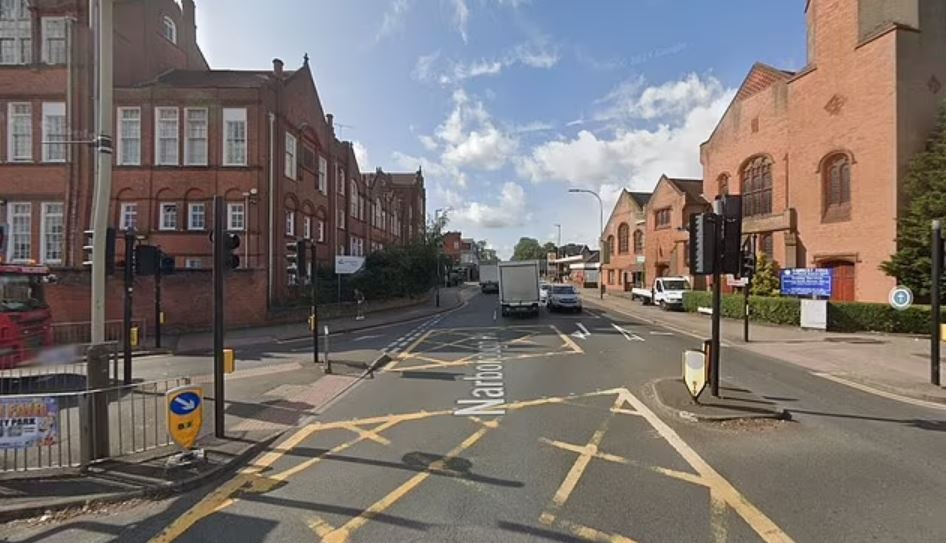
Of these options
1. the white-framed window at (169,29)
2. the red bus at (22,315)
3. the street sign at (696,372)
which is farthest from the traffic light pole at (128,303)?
the white-framed window at (169,29)

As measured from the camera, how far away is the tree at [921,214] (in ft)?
59.6

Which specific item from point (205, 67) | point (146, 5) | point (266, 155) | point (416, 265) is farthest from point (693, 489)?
point (205, 67)

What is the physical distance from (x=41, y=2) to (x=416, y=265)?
22689 millimetres

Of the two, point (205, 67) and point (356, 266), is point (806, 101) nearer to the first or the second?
point (356, 266)

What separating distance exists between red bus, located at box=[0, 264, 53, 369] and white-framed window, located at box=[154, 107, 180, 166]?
49.1 feet

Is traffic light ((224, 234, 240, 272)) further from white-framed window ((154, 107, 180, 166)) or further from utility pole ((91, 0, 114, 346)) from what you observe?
white-framed window ((154, 107, 180, 166))

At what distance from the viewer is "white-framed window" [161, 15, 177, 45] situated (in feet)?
95.1

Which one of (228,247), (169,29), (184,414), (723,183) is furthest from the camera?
(723,183)

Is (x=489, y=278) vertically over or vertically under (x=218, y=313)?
under

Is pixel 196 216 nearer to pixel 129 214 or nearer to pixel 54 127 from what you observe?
pixel 129 214

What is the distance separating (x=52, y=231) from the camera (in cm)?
2347

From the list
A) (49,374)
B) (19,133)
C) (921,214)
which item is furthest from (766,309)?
(19,133)

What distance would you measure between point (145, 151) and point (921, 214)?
33504mm

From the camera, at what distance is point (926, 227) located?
1825 cm
